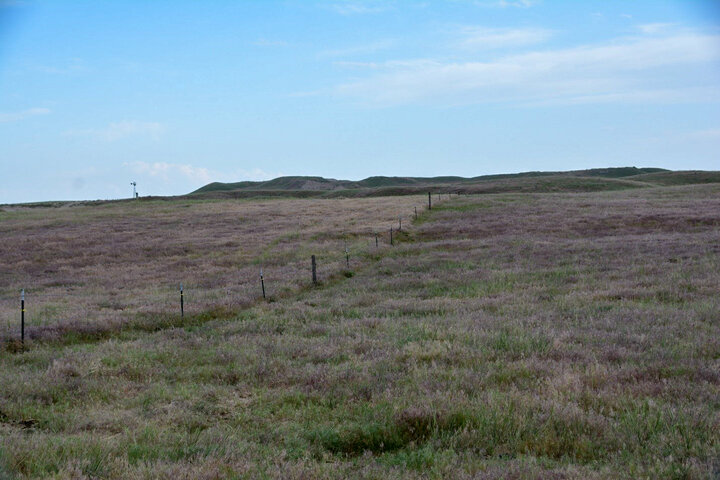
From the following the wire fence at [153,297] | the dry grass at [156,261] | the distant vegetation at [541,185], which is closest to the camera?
the wire fence at [153,297]

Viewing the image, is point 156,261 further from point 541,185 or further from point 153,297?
point 541,185

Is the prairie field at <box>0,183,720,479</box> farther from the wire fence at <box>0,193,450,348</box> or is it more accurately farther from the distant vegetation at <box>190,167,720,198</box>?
the distant vegetation at <box>190,167,720,198</box>

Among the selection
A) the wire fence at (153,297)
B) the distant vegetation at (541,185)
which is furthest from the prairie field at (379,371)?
the distant vegetation at (541,185)

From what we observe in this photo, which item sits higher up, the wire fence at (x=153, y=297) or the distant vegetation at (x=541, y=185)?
the distant vegetation at (x=541, y=185)

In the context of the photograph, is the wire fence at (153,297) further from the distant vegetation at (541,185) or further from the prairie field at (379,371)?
the distant vegetation at (541,185)

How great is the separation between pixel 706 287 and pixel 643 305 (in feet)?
10.0

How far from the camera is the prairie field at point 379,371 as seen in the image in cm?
650

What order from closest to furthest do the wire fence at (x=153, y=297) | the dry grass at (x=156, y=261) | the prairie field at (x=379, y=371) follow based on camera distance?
the prairie field at (x=379, y=371), the wire fence at (x=153, y=297), the dry grass at (x=156, y=261)

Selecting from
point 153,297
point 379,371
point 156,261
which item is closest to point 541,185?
point 156,261

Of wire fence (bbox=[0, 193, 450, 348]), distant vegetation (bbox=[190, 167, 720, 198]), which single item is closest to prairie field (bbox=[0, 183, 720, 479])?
wire fence (bbox=[0, 193, 450, 348])

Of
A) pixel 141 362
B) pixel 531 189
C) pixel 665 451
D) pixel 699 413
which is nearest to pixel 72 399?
pixel 141 362

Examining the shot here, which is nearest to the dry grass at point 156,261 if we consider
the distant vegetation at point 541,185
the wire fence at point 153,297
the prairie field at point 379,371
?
the wire fence at point 153,297

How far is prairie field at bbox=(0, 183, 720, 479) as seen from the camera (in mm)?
6504

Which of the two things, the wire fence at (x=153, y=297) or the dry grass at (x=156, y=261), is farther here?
the dry grass at (x=156, y=261)
